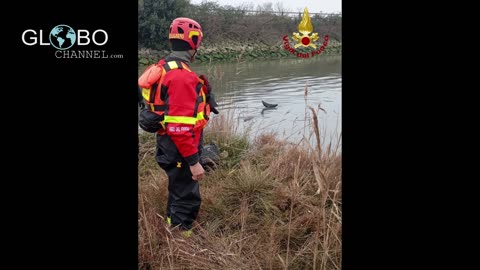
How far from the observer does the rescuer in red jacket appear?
2.53 meters

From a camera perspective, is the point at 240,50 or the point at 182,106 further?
the point at 240,50

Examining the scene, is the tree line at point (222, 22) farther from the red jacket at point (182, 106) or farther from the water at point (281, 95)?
the red jacket at point (182, 106)

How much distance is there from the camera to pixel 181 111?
8.28 feet

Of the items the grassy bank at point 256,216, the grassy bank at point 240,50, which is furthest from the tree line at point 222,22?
the grassy bank at point 256,216

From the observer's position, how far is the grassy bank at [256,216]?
2.46 m

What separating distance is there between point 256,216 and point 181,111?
1238 millimetres

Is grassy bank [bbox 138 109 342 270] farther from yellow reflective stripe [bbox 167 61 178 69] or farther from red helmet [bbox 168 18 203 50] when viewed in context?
red helmet [bbox 168 18 203 50]

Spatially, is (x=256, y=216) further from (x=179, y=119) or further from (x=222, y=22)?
(x=222, y=22)

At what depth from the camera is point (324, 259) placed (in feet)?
7.63

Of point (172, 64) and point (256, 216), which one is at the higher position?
point (172, 64)

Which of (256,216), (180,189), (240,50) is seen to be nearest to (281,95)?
(240,50)

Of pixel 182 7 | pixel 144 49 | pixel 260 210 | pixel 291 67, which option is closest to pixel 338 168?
pixel 260 210

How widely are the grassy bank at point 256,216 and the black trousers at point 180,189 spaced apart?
11cm

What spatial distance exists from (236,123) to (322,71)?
810cm
